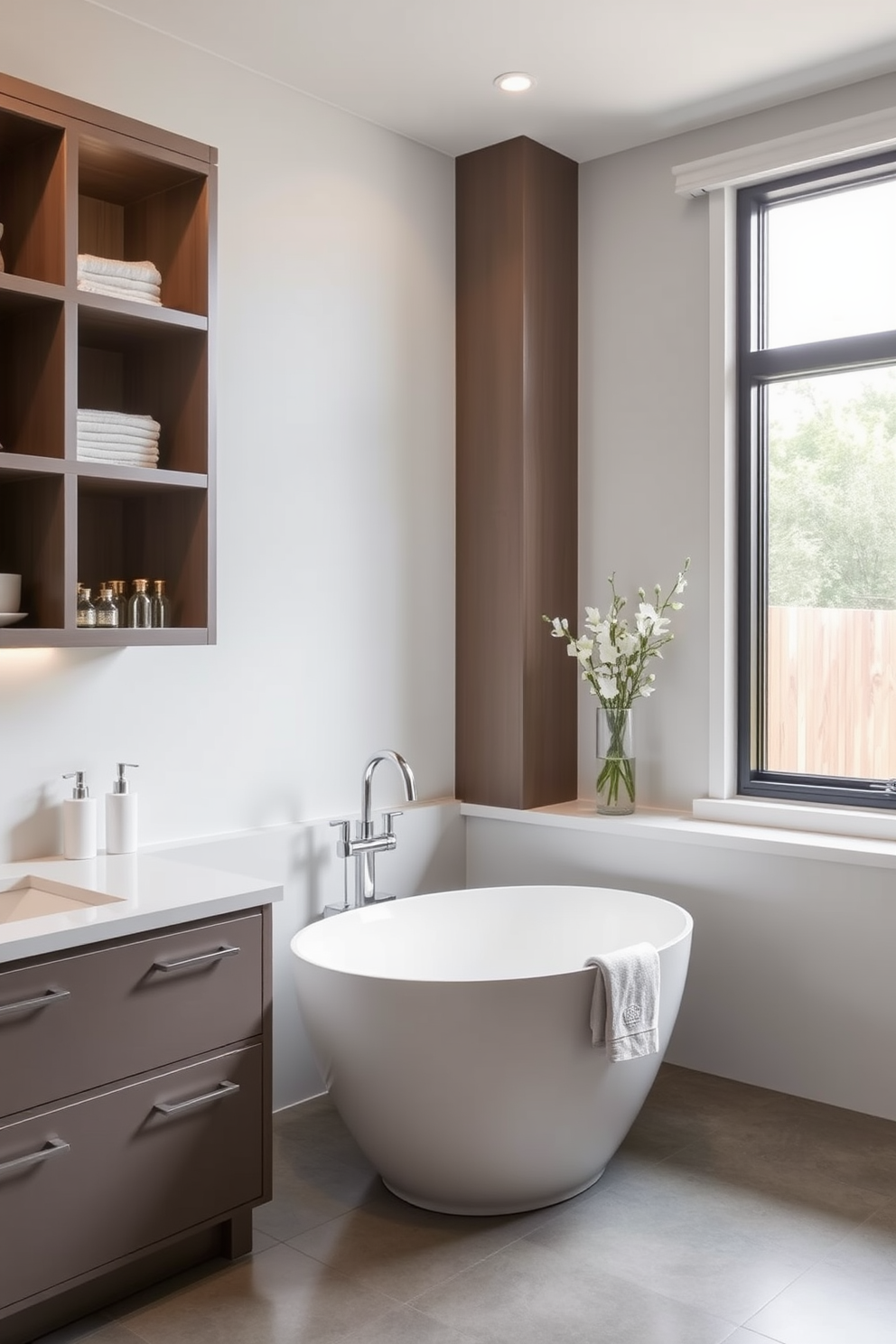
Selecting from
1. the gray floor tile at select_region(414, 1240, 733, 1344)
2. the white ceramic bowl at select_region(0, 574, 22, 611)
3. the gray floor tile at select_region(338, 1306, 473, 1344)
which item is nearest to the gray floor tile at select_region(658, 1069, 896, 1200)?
the gray floor tile at select_region(414, 1240, 733, 1344)

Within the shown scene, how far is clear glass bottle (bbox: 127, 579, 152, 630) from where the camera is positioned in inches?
102

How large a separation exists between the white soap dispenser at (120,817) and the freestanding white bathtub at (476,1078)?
0.45 m

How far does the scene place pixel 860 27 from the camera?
2.90 metres

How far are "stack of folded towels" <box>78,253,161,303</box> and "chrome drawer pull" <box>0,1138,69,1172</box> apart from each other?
1.63 metres

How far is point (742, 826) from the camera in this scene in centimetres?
335

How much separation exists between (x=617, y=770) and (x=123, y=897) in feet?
5.57

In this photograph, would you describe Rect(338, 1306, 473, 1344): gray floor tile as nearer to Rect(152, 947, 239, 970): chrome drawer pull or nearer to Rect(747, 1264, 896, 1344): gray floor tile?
Rect(747, 1264, 896, 1344): gray floor tile

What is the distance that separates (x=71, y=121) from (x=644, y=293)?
1.86 metres

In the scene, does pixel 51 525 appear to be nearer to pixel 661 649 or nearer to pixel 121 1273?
pixel 121 1273

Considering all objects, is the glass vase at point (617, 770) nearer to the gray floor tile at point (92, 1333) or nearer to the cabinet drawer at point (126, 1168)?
the cabinet drawer at point (126, 1168)

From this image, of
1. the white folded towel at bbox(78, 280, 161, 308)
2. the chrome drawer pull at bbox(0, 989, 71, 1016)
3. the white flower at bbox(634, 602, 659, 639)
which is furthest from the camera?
the white flower at bbox(634, 602, 659, 639)

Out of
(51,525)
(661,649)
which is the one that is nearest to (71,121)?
(51,525)

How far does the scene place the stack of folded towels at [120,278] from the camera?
2.44 m

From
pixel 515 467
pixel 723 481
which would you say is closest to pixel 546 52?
pixel 515 467
